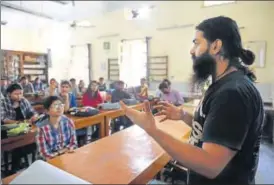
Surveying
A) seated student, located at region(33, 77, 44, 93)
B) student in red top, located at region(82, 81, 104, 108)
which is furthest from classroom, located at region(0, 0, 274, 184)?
seated student, located at region(33, 77, 44, 93)

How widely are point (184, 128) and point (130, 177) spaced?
0.59m

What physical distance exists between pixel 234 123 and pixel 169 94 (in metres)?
0.72

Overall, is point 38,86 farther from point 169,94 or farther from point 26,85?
point 169,94

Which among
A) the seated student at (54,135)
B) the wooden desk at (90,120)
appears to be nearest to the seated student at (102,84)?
the seated student at (54,135)

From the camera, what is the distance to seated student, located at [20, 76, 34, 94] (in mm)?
2528

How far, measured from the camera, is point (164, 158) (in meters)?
0.76

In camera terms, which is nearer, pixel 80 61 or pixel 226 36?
pixel 226 36

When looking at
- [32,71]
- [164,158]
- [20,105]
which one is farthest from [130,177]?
[32,71]

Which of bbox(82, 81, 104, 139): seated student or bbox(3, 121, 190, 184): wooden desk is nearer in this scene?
bbox(3, 121, 190, 184): wooden desk

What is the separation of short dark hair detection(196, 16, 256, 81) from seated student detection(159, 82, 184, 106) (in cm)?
53

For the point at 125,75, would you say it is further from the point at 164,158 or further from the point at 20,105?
the point at 20,105

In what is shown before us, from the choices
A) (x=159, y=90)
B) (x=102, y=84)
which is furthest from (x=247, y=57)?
(x=102, y=84)

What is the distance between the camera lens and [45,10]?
15.7ft

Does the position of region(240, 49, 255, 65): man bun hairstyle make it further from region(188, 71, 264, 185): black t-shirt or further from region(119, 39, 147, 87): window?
region(119, 39, 147, 87): window
